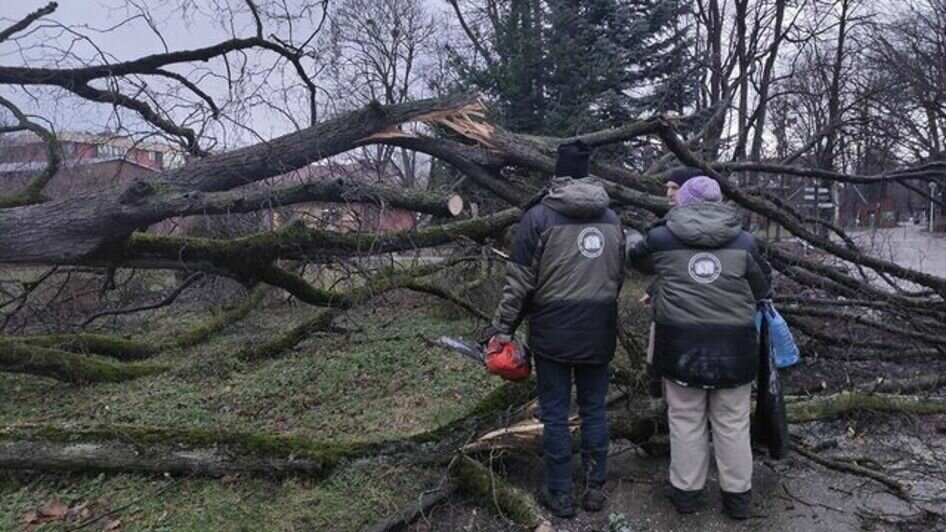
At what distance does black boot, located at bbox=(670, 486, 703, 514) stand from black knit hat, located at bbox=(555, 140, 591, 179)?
164cm

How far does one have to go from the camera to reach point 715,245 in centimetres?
332

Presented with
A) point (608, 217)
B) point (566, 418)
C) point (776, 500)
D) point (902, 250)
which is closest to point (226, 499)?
point (566, 418)

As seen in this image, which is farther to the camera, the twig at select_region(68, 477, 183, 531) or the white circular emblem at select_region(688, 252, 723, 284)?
the twig at select_region(68, 477, 183, 531)

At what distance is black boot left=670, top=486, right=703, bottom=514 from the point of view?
3.46m

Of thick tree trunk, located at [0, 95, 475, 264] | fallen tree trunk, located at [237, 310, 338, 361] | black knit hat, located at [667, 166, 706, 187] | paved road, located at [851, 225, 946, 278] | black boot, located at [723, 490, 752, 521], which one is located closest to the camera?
black boot, located at [723, 490, 752, 521]

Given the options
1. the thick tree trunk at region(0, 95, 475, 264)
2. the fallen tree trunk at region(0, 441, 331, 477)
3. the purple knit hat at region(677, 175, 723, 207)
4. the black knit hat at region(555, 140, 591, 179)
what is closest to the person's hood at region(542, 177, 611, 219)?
the black knit hat at region(555, 140, 591, 179)

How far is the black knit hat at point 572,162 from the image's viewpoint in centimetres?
359

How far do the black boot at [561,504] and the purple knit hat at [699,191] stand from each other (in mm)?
1533

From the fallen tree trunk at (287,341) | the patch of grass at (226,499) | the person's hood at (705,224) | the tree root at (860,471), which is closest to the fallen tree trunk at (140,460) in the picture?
the patch of grass at (226,499)

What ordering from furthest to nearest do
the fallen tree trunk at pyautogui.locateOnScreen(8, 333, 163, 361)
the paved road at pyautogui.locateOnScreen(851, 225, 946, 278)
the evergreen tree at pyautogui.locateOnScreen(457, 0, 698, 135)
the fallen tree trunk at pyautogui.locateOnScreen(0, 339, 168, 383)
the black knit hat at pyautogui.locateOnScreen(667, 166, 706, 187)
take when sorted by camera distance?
the evergreen tree at pyautogui.locateOnScreen(457, 0, 698, 135), the paved road at pyautogui.locateOnScreen(851, 225, 946, 278), the fallen tree trunk at pyautogui.locateOnScreen(8, 333, 163, 361), the fallen tree trunk at pyautogui.locateOnScreen(0, 339, 168, 383), the black knit hat at pyautogui.locateOnScreen(667, 166, 706, 187)

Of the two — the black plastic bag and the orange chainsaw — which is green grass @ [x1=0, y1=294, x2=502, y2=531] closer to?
the orange chainsaw

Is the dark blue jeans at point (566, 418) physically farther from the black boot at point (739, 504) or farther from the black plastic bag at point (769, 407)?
the black plastic bag at point (769, 407)

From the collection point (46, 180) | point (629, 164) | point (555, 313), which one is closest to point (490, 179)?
point (555, 313)

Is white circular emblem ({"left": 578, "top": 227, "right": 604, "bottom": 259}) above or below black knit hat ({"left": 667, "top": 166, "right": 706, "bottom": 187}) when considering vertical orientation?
below
